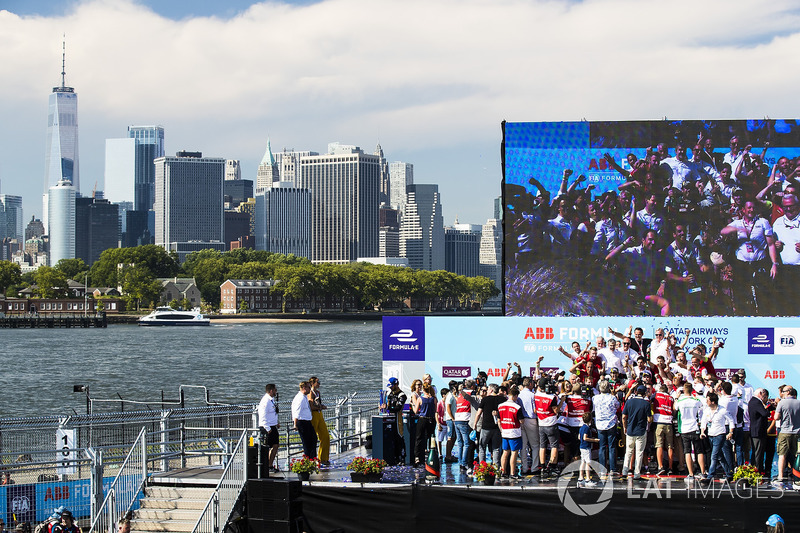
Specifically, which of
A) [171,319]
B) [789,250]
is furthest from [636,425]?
[171,319]

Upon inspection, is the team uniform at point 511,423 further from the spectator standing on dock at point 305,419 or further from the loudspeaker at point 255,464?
the loudspeaker at point 255,464

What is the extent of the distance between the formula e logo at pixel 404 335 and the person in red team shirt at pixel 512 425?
460 cm

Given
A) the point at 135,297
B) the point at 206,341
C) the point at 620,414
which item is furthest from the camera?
the point at 135,297

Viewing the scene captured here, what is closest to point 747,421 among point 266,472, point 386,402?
point 386,402

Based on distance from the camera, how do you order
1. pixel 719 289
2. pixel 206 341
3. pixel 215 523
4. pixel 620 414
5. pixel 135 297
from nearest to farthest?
pixel 215 523, pixel 620 414, pixel 719 289, pixel 206 341, pixel 135 297

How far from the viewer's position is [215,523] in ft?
51.3

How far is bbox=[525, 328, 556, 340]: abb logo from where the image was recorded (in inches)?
797

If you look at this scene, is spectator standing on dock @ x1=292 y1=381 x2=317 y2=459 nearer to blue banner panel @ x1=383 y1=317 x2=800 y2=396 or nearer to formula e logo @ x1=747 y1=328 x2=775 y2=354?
blue banner panel @ x1=383 y1=317 x2=800 y2=396

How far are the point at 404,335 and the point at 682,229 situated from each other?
691 cm

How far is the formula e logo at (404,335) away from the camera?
2102cm

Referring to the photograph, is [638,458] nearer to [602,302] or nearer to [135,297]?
[602,302]

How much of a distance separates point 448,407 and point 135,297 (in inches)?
7285

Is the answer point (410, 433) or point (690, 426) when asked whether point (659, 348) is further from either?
point (410, 433)

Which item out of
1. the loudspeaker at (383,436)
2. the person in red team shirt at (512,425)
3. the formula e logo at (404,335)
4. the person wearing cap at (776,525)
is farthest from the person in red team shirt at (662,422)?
the formula e logo at (404,335)
